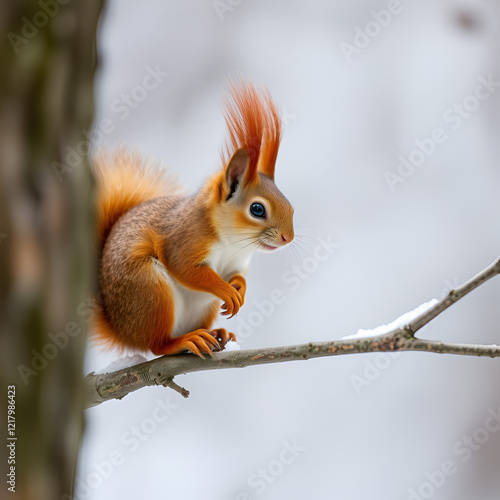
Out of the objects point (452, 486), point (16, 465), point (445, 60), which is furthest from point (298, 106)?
point (16, 465)

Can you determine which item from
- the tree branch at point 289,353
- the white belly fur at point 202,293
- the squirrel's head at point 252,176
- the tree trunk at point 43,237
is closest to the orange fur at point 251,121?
the squirrel's head at point 252,176

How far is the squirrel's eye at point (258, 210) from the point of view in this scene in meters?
0.92

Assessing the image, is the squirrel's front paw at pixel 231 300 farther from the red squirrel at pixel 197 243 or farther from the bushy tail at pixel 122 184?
the bushy tail at pixel 122 184

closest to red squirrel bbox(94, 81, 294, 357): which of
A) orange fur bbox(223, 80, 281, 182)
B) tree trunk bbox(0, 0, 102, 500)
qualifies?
orange fur bbox(223, 80, 281, 182)

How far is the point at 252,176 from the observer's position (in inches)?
36.5

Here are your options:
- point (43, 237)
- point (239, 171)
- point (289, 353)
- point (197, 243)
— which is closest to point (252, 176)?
point (239, 171)

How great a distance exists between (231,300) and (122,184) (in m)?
0.38

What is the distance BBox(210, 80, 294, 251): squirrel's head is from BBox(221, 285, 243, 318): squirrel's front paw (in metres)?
0.08

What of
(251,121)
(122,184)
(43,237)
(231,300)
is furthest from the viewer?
(122,184)

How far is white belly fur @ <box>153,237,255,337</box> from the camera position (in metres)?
1.02

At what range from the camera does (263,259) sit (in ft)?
5.57

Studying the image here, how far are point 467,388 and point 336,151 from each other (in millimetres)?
810

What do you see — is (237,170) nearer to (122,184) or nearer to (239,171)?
(239,171)

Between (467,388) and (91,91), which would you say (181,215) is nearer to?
(91,91)
